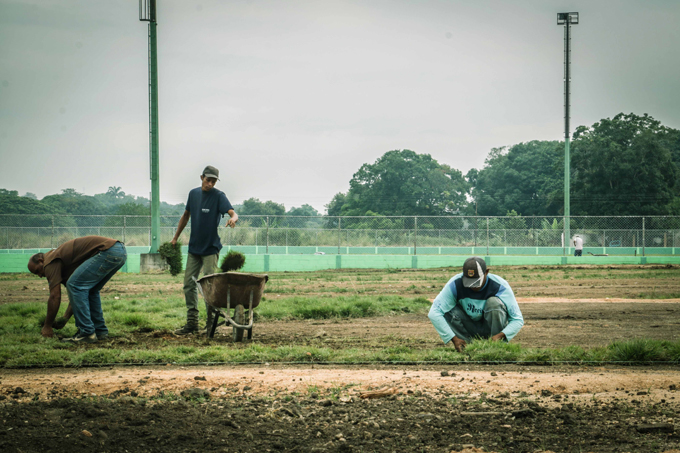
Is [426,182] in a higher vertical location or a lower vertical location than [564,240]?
higher

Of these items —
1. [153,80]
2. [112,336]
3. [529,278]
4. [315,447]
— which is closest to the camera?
[315,447]

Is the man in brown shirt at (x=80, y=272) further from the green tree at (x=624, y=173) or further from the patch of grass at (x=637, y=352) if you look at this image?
the green tree at (x=624, y=173)

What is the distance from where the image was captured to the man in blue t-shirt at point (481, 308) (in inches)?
243

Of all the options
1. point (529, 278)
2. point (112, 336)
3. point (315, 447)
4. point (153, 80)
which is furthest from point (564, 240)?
point (315, 447)

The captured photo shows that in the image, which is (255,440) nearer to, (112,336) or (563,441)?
(563,441)

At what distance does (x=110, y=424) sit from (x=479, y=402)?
2.54m

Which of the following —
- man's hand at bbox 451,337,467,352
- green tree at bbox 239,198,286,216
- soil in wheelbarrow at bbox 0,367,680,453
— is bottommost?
soil in wheelbarrow at bbox 0,367,680,453

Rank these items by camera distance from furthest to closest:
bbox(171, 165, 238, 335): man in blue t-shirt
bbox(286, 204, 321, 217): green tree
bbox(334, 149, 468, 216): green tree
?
bbox(286, 204, 321, 217): green tree, bbox(334, 149, 468, 216): green tree, bbox(171, 165, 238, 335): man in blue t-shirt

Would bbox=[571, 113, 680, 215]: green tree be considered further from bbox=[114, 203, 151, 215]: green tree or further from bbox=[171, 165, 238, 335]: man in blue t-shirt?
bbox=[171, 165, 238, 335]: man in blue t-shirt

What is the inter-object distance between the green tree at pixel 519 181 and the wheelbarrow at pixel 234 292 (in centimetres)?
5345

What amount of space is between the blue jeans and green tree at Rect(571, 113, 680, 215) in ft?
151

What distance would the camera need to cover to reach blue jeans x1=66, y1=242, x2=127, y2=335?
6820mm

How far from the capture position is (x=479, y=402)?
14.2 feet

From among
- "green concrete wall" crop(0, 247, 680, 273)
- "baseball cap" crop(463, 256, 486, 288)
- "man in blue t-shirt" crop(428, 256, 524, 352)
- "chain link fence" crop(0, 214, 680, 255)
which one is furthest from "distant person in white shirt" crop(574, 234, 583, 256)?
"baseball cap" crop(463, 256, 486, 288)
